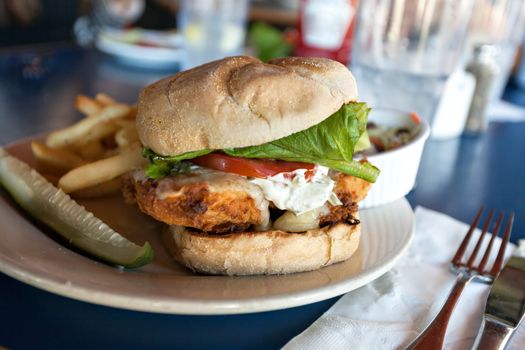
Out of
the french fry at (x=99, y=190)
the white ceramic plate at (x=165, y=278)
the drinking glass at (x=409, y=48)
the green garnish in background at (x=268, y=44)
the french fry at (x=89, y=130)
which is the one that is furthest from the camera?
the green garnish in background at (x=268, y=44)

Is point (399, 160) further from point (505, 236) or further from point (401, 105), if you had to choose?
point (401, 105)

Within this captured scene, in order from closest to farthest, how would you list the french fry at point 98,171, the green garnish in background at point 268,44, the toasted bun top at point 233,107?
1. the toasted bun top at point 233,107
2. the french fry at point 98,171
3. the green garnish in background at point 268,44

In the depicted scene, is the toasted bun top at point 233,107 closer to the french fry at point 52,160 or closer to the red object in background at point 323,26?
the french fry at point 52,160

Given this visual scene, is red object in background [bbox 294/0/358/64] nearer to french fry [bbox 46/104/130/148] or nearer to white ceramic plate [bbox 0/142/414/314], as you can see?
french fry [bbox 46/104/130/148]

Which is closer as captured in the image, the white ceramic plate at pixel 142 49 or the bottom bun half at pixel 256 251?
the bottom bun half at pixel 256 251

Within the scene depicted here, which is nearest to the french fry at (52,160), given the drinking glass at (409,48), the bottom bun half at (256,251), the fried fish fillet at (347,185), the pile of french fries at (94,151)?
the pile of french fries at (94,151)

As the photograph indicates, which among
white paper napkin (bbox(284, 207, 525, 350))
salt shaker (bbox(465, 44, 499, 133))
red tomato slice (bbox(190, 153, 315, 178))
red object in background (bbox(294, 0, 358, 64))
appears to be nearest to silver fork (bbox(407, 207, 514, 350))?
white paper napkin (bbox(284, 207, 525, 350))

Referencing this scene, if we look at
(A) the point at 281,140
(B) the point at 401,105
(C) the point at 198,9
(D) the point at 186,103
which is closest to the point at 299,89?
(A) the point at 281,140

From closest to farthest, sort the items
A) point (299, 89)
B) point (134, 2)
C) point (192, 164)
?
1. point (299, 89)
2. point (192, 164)
3. point (134, 2)

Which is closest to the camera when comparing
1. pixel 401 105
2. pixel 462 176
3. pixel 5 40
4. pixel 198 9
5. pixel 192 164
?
pixel 192 164
